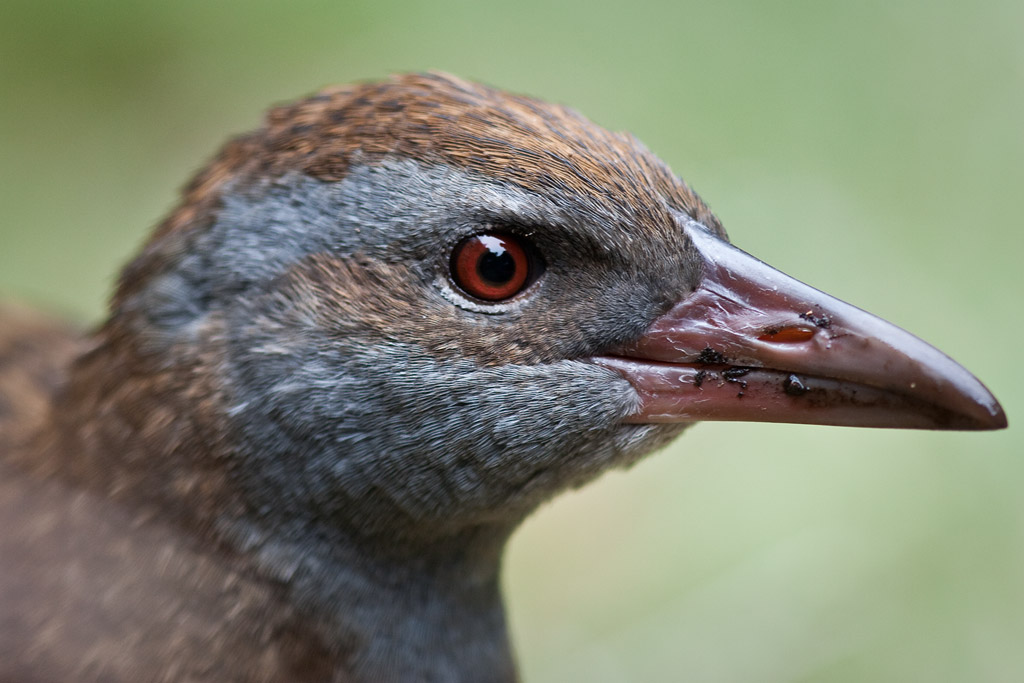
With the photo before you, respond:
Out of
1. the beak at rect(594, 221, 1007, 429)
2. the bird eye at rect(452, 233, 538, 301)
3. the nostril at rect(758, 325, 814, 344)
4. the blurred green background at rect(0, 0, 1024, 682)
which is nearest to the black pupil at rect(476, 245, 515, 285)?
the bird eye at rect(452, 233, 538, 301)

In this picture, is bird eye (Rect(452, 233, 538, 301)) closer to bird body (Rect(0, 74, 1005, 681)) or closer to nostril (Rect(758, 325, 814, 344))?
bird body (Rect(0, 74, 1005, 681))

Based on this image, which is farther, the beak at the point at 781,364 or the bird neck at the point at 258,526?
the bird neck at the point at 258,526

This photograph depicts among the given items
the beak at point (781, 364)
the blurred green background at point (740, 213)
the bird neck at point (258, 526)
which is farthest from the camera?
the blurred green background at point (740, 213)

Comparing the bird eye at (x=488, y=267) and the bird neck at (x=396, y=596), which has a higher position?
the bird eye at (x=488, y=267)

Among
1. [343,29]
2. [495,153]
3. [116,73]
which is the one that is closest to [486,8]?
[343,29]

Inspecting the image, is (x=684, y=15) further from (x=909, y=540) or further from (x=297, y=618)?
(x=297, y=618)

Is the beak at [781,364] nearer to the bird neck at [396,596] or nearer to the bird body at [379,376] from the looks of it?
the bird body at [379,376]

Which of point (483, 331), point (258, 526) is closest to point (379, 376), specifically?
point (483, 331)

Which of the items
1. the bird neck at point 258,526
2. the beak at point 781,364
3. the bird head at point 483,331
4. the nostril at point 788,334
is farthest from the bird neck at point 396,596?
the nostril at point 788,334
